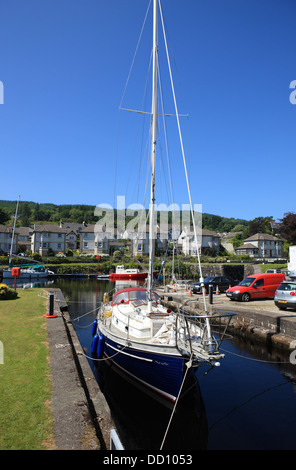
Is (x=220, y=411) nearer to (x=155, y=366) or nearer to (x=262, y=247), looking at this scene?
(x=155, y=366)

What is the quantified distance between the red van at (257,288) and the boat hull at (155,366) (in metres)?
13.9

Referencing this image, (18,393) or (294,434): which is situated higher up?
(18,393)

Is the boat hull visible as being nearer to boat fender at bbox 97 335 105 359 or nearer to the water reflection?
the water reflection

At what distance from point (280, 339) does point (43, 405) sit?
12506 millimetres

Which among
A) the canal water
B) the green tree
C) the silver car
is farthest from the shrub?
the green tree

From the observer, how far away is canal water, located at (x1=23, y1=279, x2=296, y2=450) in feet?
24.8

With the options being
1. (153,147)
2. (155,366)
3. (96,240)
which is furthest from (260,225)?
(155,366)

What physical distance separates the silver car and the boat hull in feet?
36.7

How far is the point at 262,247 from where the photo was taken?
87188 mm

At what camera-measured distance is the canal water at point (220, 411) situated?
7559 mm
